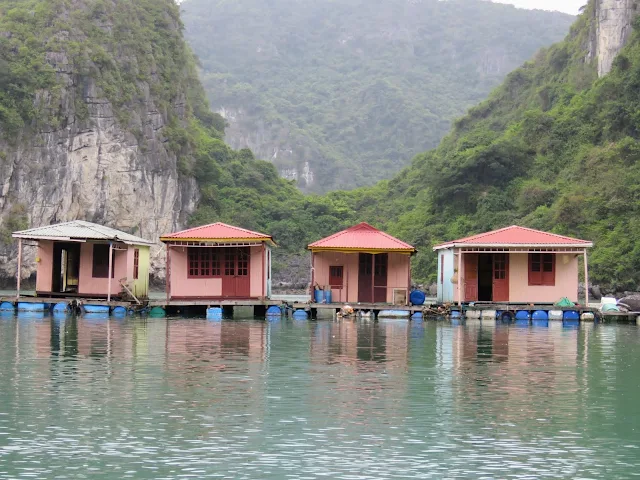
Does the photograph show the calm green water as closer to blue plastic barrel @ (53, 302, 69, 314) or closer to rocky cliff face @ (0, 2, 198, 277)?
blue plastic barrel @ (53, 302, 69, 314)

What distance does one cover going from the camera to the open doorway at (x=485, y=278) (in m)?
37.2

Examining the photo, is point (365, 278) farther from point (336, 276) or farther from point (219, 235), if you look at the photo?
point (219, 235)

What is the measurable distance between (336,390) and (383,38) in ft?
527

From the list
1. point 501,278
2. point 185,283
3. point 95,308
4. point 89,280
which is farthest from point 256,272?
point 501,278

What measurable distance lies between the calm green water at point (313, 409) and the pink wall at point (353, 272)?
10811 mm

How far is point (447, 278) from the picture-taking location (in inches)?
1496

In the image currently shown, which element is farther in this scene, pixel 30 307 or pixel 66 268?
pixel 66 268

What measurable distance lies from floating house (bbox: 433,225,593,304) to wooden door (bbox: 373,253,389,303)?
2506 millimetres

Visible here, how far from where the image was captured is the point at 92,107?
64312 millimetres

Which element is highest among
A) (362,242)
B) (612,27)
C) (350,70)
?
(350,70)

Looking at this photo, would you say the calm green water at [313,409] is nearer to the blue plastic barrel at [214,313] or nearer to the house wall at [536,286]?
the blue plastic barrel at [214,313]

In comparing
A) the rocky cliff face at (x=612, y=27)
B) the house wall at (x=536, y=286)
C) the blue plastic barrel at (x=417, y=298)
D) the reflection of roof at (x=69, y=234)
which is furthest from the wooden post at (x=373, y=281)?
the rocky cliff face at (x=612, y=27)

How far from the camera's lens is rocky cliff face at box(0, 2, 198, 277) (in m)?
60.6

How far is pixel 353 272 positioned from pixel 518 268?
20.3 feet
